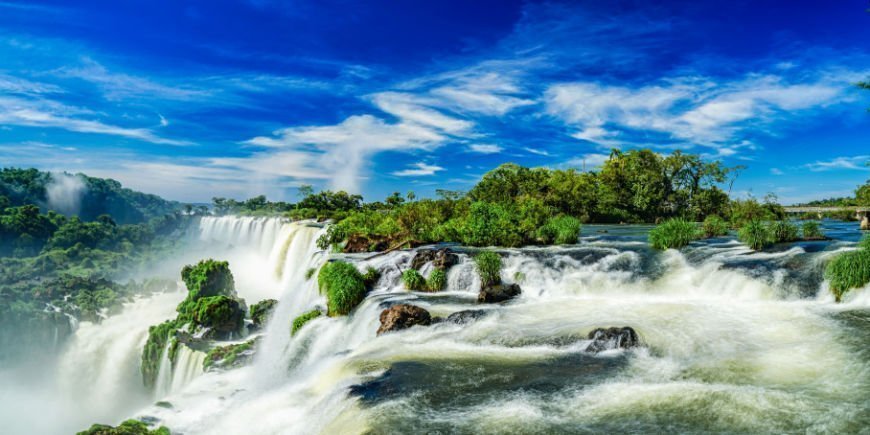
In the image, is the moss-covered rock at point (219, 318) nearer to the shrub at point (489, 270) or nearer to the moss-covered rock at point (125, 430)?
the moss-covered rock at point (125, 430)

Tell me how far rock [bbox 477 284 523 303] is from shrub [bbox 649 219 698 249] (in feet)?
21.6

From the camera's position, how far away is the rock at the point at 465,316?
1112cm

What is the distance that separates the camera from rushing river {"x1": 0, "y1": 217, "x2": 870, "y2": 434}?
6215mm

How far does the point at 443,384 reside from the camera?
303 inches

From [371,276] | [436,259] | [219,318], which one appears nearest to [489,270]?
[436,259]

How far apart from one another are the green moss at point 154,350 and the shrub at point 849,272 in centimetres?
2214

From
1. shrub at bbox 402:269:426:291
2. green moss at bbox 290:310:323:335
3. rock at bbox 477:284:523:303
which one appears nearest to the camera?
rock at bbox 477:284:523:303

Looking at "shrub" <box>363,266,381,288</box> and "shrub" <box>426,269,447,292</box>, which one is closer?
"shrub" <box>426,269,447,292</box>

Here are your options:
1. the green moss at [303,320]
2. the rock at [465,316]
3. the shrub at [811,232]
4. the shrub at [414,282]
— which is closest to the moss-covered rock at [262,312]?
the green moss at [303,320]

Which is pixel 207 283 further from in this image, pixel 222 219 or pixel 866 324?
pixel 222 219

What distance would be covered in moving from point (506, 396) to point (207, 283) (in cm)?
1958

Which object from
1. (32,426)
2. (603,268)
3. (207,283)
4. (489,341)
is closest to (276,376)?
(489,341)

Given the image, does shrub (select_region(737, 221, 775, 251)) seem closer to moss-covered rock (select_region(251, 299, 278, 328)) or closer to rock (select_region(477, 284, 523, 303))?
rock (select_region(477, 284, 523, 303))

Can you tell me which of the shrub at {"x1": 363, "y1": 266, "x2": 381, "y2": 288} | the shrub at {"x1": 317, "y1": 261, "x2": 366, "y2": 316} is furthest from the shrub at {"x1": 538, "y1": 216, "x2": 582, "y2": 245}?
the shrub at {"x1": 317, "y1": 261, "x2": 366, "y2": 316}
